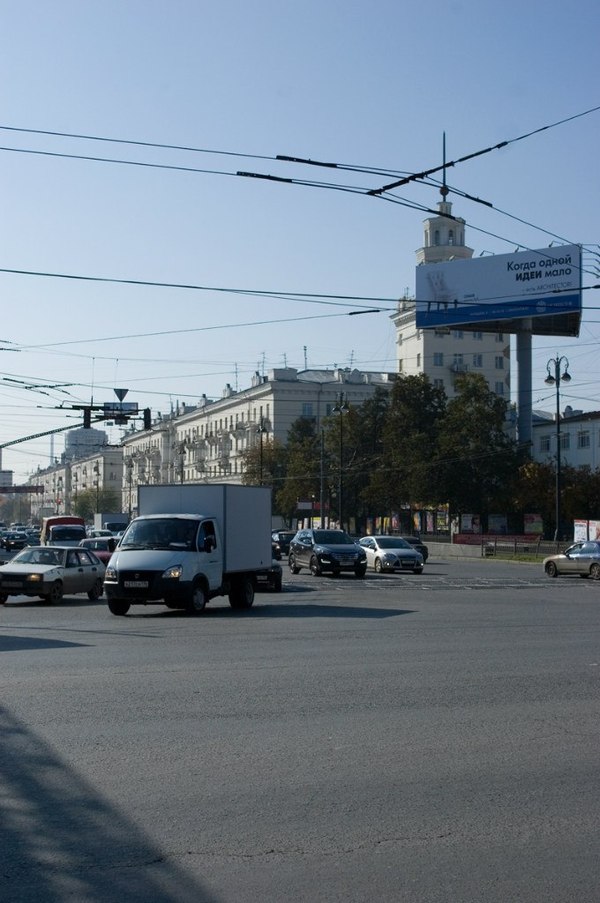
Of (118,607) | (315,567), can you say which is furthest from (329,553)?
(118,607)

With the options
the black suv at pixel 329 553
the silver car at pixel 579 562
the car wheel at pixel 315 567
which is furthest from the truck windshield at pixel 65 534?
the silver car at pixel 579 562

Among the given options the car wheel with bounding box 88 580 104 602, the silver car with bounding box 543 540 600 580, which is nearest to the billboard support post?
the silver car with bounding box 543 540 600 580

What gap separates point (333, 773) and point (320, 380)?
358ft

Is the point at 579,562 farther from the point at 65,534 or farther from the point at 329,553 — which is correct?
the point at 65,534

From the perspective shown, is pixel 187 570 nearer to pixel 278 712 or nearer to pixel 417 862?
Result: pixel 278 712

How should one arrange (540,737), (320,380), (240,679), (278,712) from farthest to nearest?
1. (320,380)
2. (240,679)
3. (278,712)
4. (540,737)

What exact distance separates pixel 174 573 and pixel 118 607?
163 centimetres

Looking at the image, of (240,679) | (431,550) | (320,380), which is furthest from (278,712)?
(320,380)

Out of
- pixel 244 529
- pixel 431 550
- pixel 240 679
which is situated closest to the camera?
pixel 240 679

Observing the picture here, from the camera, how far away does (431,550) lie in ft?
235

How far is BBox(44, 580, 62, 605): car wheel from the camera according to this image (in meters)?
28.2

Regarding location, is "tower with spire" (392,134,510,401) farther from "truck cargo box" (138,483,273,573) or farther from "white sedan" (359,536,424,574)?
"truck cargo box" (138,483,273,573)

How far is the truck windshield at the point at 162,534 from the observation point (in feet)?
78.7

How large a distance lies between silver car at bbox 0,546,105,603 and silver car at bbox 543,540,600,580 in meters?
19.9
